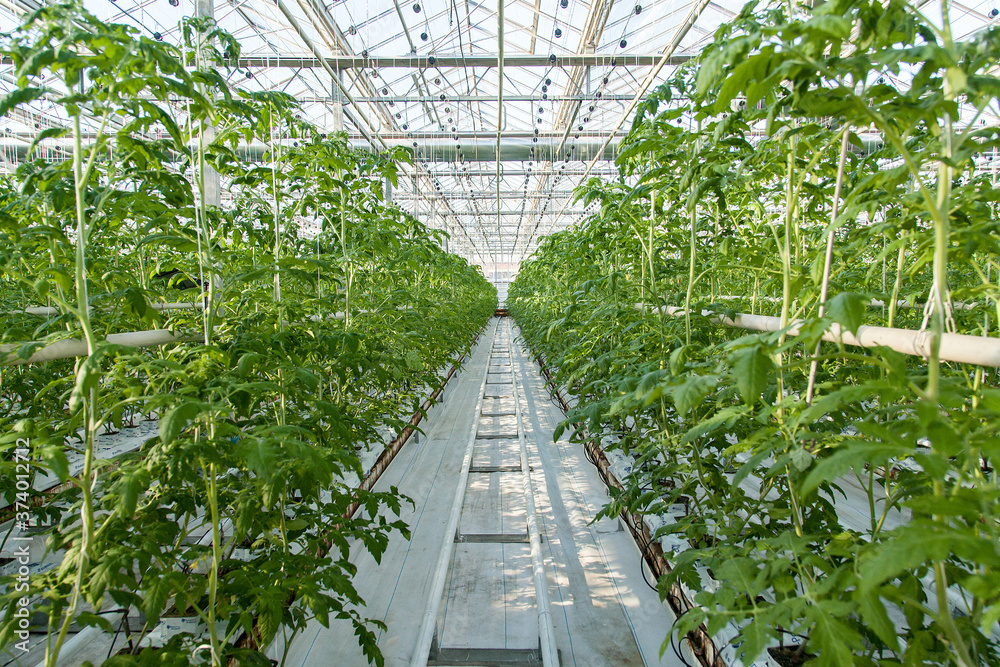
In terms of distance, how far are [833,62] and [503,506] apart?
2656 mm

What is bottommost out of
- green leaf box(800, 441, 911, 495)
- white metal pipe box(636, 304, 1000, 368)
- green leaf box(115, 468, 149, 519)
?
green leaf box(115, 468, 149, 519)

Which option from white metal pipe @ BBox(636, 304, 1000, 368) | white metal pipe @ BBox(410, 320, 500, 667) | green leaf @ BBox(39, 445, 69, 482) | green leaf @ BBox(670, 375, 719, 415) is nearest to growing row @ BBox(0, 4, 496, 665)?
green leaf @ BBox(39, 445, 69, 482)

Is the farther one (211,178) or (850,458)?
(211,178)

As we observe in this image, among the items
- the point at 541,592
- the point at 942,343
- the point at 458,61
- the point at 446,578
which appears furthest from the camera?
the point at 458,61

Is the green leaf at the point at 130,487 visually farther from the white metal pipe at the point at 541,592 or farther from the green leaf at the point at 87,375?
the white metal pipe at the point at 541,592

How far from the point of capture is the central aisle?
1.83m

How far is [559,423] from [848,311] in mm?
1587

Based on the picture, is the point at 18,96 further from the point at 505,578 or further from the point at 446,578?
the point at 505,578

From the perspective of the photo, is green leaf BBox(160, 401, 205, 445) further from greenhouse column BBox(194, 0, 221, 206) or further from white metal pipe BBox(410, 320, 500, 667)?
greenhouse column BBox(194, 0, 221, 206)

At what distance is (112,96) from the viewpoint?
104 centimetres

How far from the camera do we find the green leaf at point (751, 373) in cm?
85

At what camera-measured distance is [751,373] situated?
0.85 m

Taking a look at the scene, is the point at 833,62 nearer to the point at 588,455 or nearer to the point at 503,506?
the point at 503,506

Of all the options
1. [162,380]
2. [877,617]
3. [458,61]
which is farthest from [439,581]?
[458,61]
